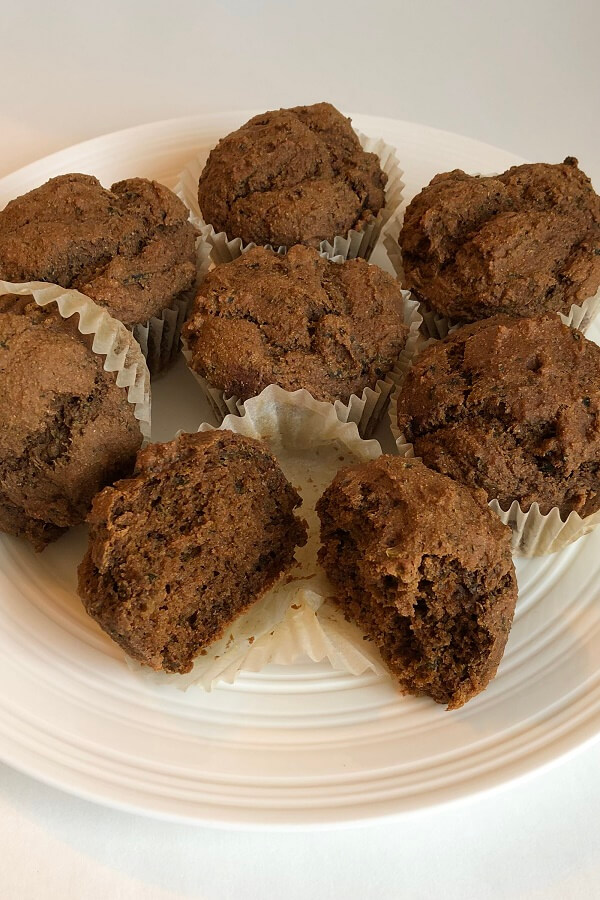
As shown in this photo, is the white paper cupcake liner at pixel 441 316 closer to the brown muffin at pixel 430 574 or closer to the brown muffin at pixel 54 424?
the brown muffin at pixel 430 574

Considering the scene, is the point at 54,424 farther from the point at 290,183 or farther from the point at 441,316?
the point at 441,316

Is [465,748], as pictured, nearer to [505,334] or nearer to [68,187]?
[505,334]

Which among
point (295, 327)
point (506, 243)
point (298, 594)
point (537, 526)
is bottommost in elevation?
point (298, 594)

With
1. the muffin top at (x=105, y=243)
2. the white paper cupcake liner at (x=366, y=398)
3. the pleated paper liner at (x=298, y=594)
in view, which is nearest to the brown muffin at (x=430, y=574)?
the pleated paper liner at (x=298, y=594)

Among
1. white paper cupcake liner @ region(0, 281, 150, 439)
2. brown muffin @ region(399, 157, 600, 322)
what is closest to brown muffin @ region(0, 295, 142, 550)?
white paper cupcake liner @ region(0, 281, 150, 439)

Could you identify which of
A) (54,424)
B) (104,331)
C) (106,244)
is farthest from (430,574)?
(106,244)

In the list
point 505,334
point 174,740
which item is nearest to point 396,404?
point 505,334
